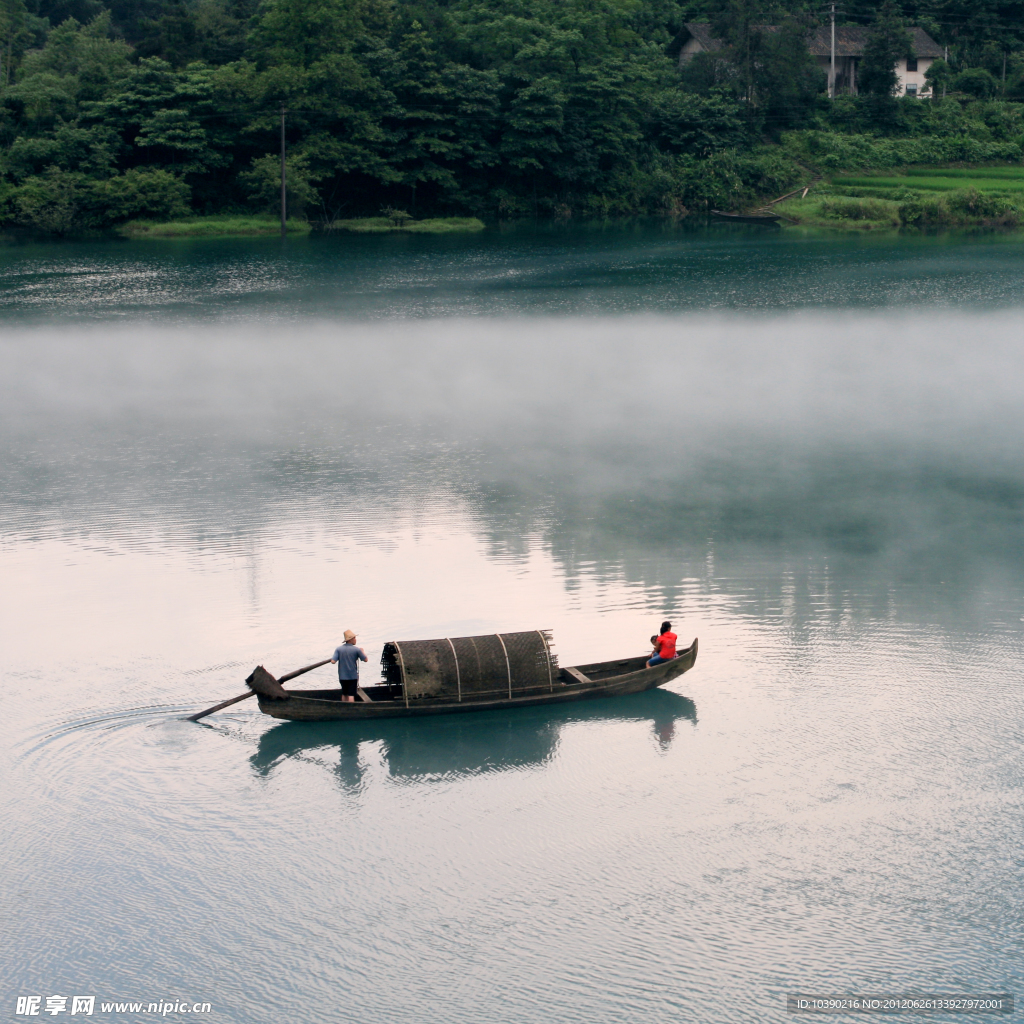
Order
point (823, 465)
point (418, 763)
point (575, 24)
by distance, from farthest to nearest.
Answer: point (575, 24) < point (823, 465) < point (418, 763)

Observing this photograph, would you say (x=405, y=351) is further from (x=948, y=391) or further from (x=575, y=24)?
(x=575, y=24)

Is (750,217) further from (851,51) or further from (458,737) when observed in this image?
(458,737)

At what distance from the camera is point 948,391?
45844mm

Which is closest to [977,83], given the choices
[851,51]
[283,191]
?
[851,51]

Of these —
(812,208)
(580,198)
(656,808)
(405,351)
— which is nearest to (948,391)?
(405,351)

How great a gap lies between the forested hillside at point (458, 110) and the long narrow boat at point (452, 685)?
8177 cm

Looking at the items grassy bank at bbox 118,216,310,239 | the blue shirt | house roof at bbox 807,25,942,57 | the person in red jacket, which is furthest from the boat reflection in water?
house roof at bbox 807,25,942,57

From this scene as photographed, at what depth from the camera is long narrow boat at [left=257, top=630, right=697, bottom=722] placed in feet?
66.9

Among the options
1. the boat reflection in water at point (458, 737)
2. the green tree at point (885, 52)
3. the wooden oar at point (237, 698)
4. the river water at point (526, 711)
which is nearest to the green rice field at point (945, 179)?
the green tree at point (885, 52)

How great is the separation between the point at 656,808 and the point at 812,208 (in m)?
91.5

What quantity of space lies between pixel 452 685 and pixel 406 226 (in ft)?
280

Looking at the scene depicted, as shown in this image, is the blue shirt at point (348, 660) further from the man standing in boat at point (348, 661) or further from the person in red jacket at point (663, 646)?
the person in red jacket at point (663, 646)

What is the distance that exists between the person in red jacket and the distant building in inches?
4184

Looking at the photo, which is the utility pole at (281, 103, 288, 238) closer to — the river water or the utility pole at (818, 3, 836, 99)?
the river water
